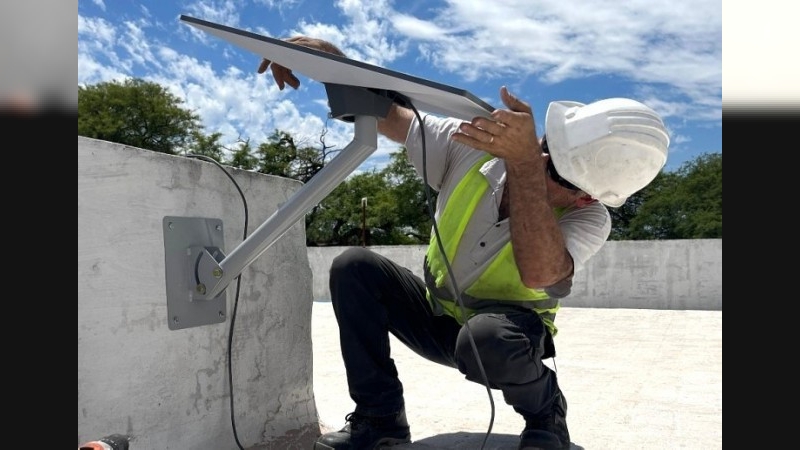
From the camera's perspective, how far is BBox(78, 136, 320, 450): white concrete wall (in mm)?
1460

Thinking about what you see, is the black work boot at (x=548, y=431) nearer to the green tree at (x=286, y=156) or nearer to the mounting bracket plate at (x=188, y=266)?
the mounting bracket plate at (x=188, y=266)

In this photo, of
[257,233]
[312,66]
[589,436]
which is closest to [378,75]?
[312,66]

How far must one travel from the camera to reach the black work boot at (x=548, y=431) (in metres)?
1.75

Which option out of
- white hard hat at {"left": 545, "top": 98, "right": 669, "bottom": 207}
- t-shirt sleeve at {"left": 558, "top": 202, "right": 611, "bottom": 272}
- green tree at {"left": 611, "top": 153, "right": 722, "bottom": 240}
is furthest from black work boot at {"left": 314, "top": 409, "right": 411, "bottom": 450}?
green tree at {"left": 611, "top": 153, "right": 722, "bottom": 240}

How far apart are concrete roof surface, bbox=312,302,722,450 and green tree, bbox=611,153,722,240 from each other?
64.1ft

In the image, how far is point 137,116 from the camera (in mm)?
26000

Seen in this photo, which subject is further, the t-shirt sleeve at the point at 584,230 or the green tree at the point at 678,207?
the green tree at the point at 678,207

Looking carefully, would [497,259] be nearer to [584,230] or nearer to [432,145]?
[584,230]

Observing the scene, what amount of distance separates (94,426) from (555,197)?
139 centimetres

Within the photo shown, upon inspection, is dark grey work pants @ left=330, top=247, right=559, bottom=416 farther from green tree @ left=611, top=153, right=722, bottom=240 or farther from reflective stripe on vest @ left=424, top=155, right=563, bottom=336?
green tree @ left=611, top=153, right=722, bottom=240

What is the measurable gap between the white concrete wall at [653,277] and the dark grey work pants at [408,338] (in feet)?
26.4

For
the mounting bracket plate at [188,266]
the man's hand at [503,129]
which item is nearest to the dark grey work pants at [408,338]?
the mounting bracket plate at [188,266]

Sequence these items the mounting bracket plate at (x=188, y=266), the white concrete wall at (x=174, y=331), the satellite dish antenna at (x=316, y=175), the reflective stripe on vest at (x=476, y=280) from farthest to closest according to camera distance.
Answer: the reflective stripe on vest at (x=476, y=280) < the mounting bracket plate at (x=188, y=266) < the white concrete wall at (x=174, y=331) < the satellite dish antenna at (x=316, y=175)
